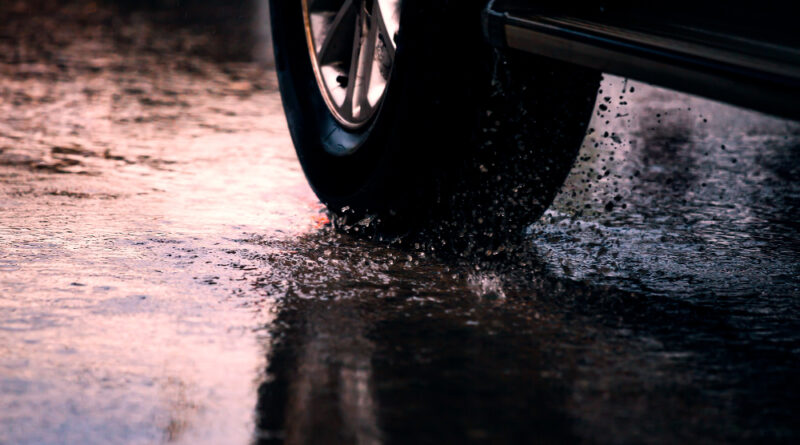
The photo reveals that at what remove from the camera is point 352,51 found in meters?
3.01

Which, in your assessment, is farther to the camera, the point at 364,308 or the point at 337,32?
the point at 337,32

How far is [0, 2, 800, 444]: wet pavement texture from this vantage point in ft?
5.70

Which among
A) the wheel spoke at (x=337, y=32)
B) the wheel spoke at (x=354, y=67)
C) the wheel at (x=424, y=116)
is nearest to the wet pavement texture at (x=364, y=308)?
the wheel at (x=424, y=116)

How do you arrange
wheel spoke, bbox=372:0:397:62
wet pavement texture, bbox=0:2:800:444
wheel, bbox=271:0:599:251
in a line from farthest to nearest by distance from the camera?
wheel spoke, bbox=372:0:397:62, wheel, bbox=271:0:599:251, wet pavement texture, bbox=0:2:800:444

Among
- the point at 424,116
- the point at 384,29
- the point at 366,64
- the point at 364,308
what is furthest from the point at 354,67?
the point at 364,308

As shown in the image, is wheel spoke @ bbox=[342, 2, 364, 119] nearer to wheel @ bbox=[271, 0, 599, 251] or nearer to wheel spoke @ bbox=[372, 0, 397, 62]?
wheel @ bbox=[271, 0, 599, 251]

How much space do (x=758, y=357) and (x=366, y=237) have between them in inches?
45.3

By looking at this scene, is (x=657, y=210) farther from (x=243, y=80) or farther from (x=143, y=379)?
(x=243, y=80)

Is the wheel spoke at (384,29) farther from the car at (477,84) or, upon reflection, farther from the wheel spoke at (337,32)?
the wheel spoke at (337,32)

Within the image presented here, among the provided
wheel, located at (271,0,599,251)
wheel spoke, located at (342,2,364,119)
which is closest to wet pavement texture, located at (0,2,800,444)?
wheel, located at (271,0,599,251)

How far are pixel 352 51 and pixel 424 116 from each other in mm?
614

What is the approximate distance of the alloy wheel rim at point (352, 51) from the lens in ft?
9.20

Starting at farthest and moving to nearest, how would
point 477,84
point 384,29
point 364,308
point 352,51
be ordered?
point 352,51 → point 384,29 → point 477,84 → point 364,308

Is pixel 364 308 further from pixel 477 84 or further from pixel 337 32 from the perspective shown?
pixel 337 32
